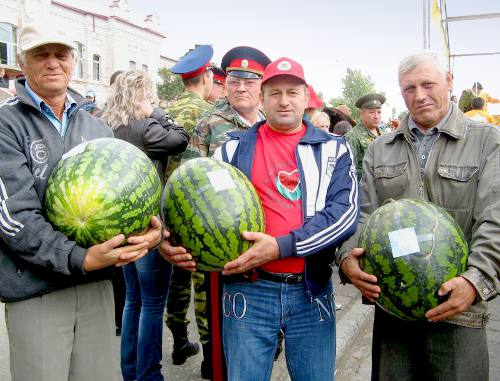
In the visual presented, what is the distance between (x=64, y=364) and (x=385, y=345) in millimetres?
1842

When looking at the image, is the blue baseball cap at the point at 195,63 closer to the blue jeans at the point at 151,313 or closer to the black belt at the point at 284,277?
the blue jeans at the point at 151,313

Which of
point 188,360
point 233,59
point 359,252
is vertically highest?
point 233,59

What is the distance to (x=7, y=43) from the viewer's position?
28.7 meters

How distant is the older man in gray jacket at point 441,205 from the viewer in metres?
2.32

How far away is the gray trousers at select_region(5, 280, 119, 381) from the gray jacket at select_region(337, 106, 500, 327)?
4.70 feet

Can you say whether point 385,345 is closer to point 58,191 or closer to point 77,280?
point 77,280

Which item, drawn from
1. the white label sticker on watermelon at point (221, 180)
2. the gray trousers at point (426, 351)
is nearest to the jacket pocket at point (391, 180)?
the gray trousers at point (426, 351)

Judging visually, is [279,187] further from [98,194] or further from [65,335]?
[65,335]

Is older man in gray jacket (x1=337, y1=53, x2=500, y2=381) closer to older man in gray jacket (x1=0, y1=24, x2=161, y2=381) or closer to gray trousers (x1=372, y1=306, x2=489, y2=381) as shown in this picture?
gray trousers (x1=372, y1=306, x2=489, y2=381)

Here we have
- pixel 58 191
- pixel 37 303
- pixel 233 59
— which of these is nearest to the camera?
pixel 58 191

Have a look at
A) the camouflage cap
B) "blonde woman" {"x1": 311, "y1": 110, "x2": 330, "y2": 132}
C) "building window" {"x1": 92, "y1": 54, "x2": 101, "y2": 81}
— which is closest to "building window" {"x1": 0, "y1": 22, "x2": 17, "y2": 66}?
"building window" {"x1": 92, "y1": 54, "x2": 101, "y2": 81}

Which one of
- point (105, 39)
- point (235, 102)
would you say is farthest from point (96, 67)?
point (235, 102)

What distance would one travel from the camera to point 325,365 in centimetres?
258

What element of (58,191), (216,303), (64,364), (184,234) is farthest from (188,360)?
(58,191)
